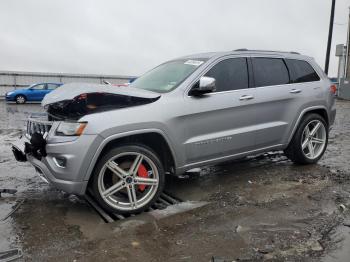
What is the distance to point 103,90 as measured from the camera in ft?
13.1

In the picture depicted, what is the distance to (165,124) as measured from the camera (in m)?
4.26

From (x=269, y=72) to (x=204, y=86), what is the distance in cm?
155

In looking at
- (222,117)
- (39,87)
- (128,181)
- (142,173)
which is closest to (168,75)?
(222,117)

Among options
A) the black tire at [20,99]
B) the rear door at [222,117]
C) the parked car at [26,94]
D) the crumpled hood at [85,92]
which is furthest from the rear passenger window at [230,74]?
the black tire at [20,99]

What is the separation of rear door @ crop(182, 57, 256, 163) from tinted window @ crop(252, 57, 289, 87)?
0.21m

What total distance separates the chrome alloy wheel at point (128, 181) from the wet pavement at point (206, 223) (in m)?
0.21

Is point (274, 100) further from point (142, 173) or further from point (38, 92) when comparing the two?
point (38, 92)

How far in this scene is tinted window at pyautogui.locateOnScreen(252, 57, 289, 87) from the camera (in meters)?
5.32

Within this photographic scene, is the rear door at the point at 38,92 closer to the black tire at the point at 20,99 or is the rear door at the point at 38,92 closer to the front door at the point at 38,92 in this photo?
the front door at the point at 38,92

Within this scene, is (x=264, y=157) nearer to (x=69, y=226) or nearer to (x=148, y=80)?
(x=148, y=80)

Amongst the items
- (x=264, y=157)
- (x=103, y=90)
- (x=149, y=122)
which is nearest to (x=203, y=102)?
(x=149, y=122)

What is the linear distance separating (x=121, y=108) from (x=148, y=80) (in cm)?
137

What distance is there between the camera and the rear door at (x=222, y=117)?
4512 mm

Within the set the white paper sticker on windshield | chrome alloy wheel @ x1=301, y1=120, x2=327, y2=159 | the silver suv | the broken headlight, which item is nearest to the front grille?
the silver suv
